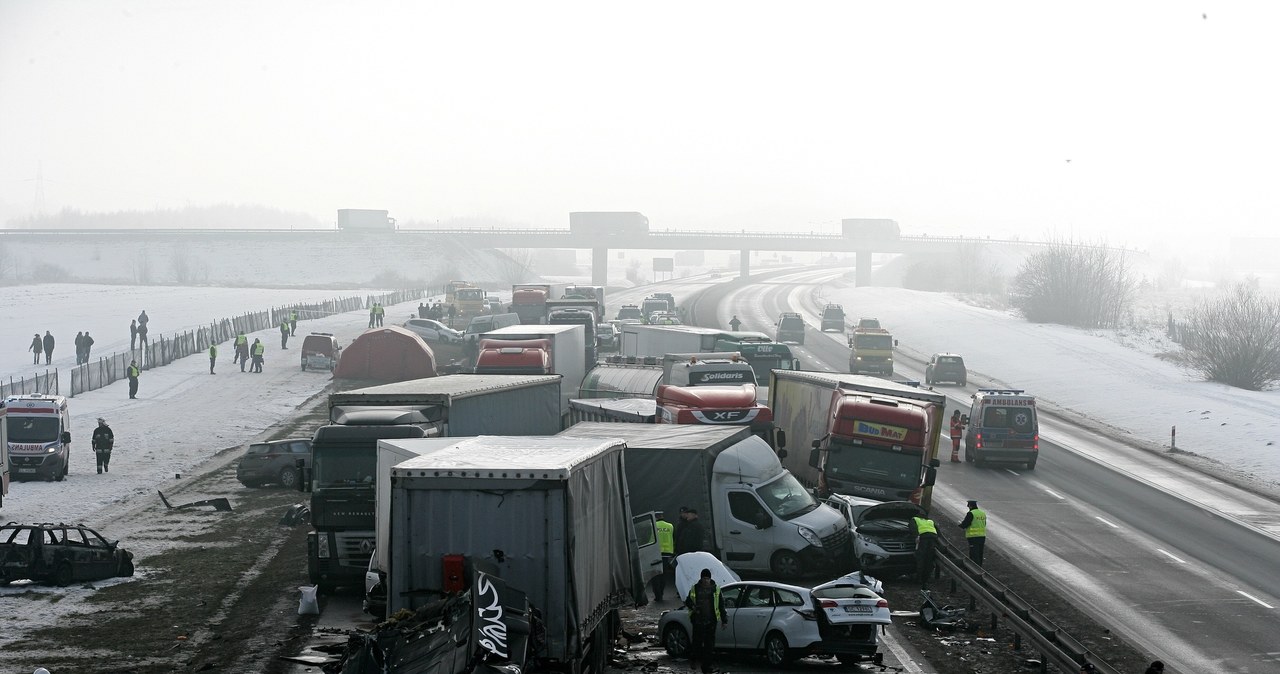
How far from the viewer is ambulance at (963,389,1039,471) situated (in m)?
35.4

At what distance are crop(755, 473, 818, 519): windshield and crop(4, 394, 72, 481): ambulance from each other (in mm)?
21065

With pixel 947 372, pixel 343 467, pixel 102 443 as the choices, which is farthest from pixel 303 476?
pixel 947 372

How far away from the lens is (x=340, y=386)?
5300cm

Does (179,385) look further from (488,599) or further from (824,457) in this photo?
(488,599)

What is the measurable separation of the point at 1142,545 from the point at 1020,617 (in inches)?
367

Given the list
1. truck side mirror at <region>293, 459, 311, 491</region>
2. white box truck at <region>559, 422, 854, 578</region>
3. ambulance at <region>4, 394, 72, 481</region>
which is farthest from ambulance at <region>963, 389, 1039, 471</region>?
ambulance at <region>4, 394, 72, 481</region>

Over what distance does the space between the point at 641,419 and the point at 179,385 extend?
3291cm

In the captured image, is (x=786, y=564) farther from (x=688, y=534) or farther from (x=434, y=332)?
(x=434, y=332)

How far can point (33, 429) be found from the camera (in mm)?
32062

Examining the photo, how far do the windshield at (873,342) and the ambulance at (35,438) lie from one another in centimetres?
3779

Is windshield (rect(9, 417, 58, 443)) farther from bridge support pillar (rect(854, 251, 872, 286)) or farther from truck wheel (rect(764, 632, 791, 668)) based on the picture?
bridge support pillar (rect(854, 251, 872, 286))

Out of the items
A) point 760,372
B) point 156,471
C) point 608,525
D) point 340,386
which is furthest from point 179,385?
point 608,525

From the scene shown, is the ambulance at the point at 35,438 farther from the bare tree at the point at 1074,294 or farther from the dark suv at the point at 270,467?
the bare tree at the point at 1074,294

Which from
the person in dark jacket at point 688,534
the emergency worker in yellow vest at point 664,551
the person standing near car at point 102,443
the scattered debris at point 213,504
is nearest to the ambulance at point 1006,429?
the person in dark jacket at point 688,534
